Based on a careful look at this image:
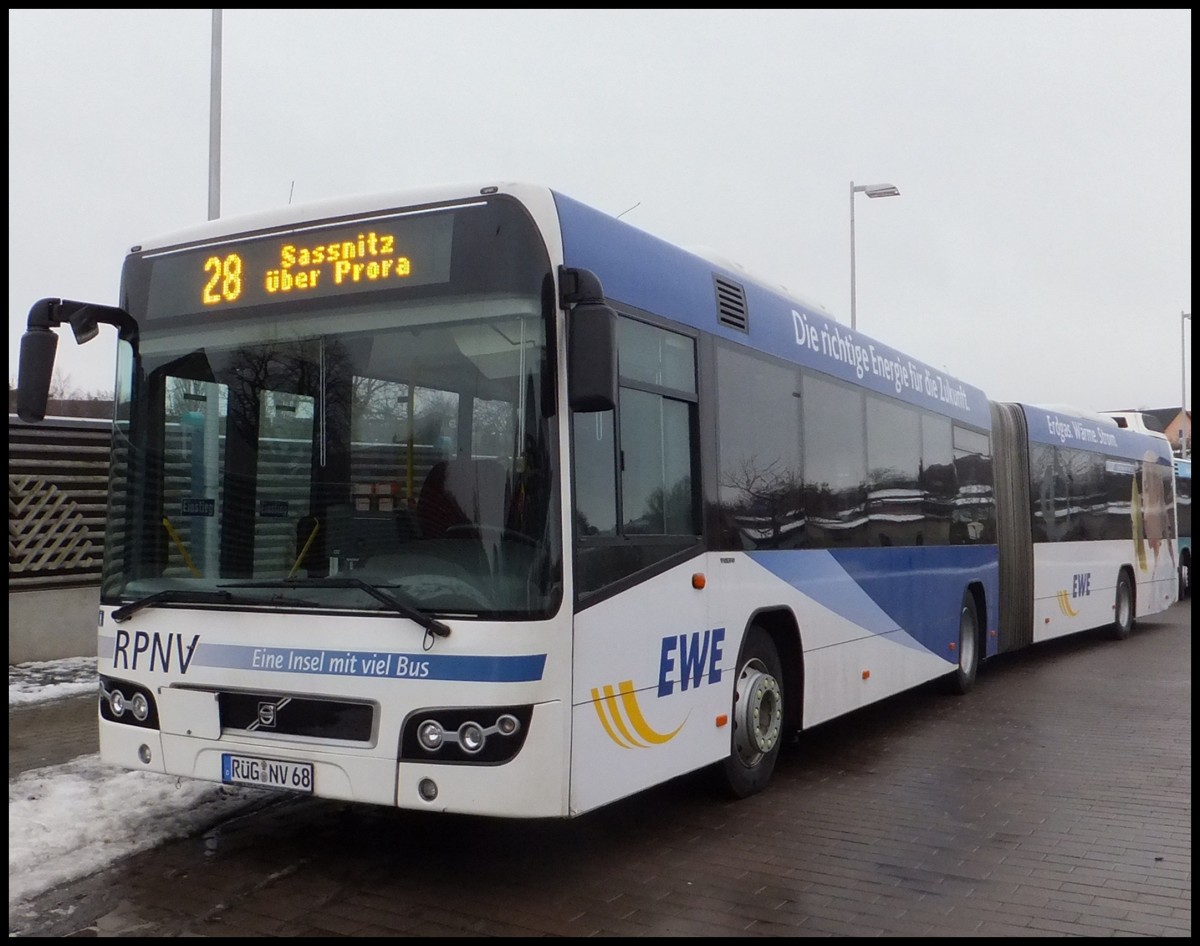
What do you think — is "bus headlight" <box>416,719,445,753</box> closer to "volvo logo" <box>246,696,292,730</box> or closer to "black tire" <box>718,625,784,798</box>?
"volvo logo" <box>246,696,292,730</box>

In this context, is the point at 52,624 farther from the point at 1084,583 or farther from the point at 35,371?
the point at 1084,583

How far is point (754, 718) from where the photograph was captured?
7.33 metres

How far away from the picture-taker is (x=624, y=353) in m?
6.22

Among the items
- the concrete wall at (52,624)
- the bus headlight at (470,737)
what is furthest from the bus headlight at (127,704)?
the concrete wall at (52,624)

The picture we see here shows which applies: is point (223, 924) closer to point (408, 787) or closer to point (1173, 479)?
point (408, 787)

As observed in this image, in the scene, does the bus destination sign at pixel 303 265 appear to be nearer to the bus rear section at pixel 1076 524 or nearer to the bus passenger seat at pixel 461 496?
the bus passenger seat at pixel 461 496

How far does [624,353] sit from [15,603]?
27.7 ft

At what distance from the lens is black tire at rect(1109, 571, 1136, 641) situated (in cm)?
1822

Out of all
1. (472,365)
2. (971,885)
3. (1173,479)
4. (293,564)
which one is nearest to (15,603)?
(293,564)

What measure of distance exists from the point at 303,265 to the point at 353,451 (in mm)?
982

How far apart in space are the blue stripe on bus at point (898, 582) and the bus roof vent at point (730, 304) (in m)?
1.41

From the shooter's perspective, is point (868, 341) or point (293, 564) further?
point (868, 341)

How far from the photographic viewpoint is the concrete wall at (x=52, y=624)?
39.7 ft

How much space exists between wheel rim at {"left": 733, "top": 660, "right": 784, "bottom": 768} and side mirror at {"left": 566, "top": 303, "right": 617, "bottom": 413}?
8.68 ft
